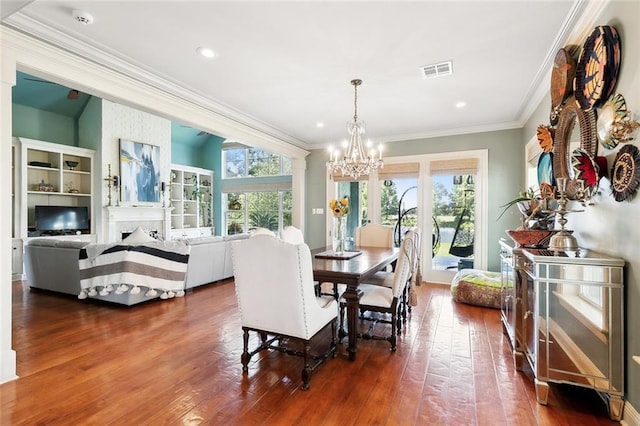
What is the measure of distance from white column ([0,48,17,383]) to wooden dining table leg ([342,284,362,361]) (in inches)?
96.0

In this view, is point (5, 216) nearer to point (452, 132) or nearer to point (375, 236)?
point (375, 236)

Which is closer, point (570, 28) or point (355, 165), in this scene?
point (570, 28)

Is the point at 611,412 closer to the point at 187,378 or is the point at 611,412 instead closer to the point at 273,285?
the point at 273,285

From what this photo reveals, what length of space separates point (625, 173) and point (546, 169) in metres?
1.44

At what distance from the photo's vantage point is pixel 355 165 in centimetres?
340

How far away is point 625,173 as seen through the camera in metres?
1.66

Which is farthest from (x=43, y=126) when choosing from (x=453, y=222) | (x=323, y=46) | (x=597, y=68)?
(x=597, y=68)

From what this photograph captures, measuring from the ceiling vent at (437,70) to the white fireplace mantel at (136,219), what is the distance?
642 cm

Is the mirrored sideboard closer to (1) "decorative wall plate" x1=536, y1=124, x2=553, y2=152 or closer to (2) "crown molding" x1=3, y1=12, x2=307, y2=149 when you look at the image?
(1) "decorative wall plate" x1=536, y1=124, x2=553, y2=152

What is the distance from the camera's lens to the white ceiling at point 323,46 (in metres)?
2.11

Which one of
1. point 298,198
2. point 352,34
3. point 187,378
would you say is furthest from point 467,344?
point 298,198

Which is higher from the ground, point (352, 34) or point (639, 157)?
point (352, 34)

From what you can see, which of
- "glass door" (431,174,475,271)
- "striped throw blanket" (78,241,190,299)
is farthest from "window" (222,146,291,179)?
"striped throw blanket" (78,241,190,299)

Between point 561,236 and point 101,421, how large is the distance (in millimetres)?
3074
